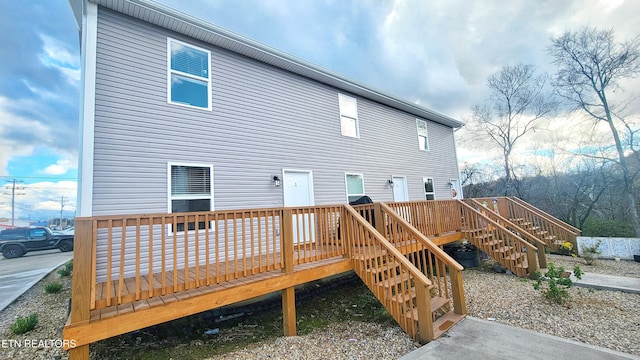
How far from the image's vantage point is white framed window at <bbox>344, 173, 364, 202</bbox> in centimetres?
812

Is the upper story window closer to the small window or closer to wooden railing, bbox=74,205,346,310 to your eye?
wooden railing, bbox=74,205,346,310

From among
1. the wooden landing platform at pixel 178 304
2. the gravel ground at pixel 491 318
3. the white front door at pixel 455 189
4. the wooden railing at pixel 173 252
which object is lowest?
the gravel ground at pixel 491 318

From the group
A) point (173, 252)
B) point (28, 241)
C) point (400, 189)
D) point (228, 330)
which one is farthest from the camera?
point (28, 241)

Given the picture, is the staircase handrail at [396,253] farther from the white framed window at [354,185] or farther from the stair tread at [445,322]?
the white framed window at [354,185]

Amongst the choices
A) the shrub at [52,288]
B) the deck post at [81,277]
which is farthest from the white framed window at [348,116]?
the shrub at [52,288]

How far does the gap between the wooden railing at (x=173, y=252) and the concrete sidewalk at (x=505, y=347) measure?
1.99 m

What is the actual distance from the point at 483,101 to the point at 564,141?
5061 mm

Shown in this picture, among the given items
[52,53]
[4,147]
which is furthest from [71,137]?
[52,53]

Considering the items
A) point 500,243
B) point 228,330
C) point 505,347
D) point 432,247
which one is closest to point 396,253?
point 432,247

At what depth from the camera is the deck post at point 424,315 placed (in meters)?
3.35

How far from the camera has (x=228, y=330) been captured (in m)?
4.43

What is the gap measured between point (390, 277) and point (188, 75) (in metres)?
5.58

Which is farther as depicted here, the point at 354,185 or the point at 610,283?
the point at 354,185

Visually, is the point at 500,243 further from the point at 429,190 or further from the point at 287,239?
the point at 287,239
